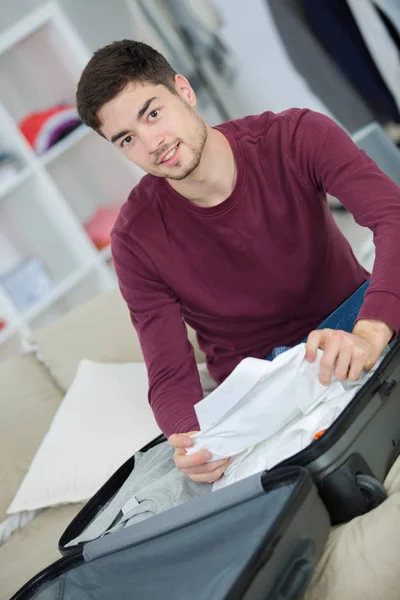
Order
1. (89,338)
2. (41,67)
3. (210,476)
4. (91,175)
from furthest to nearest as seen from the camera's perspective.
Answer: (91,175), (41,67), (89,338), (210,476)

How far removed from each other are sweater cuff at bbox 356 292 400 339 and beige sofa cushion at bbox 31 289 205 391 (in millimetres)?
1111

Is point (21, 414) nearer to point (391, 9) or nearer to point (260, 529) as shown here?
point (260, 529)

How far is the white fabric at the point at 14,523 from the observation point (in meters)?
1.75

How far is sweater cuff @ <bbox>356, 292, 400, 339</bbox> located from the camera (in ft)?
3.21

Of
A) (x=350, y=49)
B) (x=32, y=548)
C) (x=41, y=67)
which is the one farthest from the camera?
(x=41, y=67)

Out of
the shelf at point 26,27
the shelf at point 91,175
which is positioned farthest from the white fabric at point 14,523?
the shelf at point 26,27

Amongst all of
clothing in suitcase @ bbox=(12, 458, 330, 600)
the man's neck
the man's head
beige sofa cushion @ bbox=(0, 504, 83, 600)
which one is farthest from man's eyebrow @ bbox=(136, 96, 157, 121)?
beige sofa cushion @ bbox=(0, 504, 83, 600)

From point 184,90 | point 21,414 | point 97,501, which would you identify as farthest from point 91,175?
point 97,501

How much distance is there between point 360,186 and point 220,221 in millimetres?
270

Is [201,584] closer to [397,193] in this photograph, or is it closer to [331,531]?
[331,531]

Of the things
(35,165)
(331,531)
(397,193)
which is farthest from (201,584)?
(35,165)

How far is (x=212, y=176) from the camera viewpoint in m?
1.27

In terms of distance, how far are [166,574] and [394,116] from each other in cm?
221

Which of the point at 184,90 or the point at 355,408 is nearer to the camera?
the point at 355,408
